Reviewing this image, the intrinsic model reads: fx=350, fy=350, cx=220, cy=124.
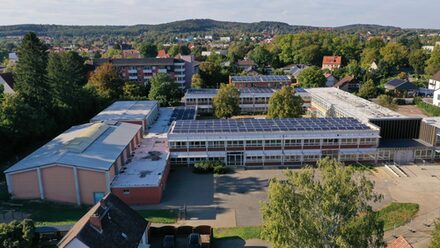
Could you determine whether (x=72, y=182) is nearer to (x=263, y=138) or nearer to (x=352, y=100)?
(x=263, y=138)

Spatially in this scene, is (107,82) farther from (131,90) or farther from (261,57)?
(261,57)

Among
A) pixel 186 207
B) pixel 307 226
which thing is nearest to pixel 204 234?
pixel 186 207

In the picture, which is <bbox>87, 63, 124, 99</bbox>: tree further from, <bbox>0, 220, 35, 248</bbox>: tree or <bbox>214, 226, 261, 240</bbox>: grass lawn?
<bbox>0, 220, 35, 248</bbox>: tree

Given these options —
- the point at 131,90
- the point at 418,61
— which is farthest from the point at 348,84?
the point at 131,90

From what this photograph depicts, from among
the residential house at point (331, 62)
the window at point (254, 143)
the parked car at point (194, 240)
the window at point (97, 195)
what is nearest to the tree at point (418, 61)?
the residential house at point (331, 62)

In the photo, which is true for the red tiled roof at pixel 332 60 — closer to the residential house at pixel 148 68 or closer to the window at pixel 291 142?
the residential house at pixel 148 68

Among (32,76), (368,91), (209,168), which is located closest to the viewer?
(209,168)
